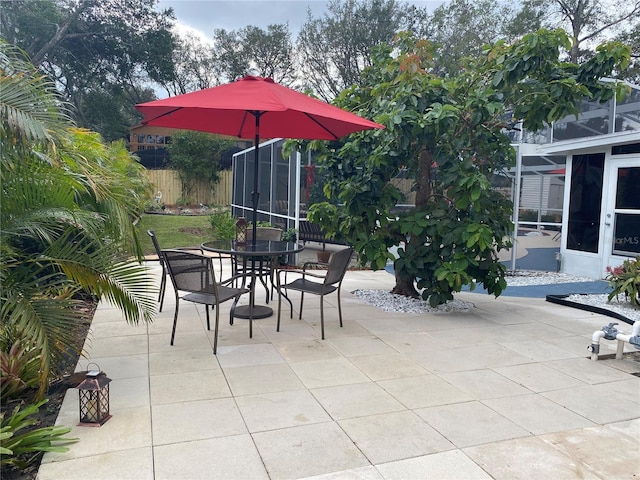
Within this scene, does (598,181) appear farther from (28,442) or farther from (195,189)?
(195,189)

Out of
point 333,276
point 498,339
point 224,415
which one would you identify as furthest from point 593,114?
point 224,415

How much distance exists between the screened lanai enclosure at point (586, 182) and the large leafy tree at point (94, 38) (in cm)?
1228

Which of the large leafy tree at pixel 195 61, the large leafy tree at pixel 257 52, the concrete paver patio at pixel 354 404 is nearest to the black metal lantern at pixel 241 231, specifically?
the concrete paver patio at pixel 354 404

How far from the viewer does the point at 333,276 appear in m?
A: 4.28

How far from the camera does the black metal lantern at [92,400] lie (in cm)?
249

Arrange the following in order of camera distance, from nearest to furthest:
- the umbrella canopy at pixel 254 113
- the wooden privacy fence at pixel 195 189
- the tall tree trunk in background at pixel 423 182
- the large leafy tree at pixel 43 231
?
the large leafy tree at pixel 43 231 → the umbrella canopy at pixel 254 113 → the tall tree trunk in background at pixel 423 182 → the wooden privacy fence at pixel 195 189

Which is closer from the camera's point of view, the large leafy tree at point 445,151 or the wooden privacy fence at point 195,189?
the large leafy tree at point 445,151

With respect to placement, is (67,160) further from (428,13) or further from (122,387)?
(428,13)

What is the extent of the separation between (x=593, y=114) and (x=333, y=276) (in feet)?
20.2

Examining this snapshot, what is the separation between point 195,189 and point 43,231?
53.2ft

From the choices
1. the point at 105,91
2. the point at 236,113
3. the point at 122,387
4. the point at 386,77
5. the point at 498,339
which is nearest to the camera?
the point at 122,387

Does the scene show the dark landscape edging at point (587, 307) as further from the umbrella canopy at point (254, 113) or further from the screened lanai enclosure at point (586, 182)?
the umbrella canopy at point (254, 113)

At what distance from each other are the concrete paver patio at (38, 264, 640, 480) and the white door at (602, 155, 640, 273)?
10.8 ft

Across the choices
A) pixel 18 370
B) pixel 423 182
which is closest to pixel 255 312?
pixel 18 370
